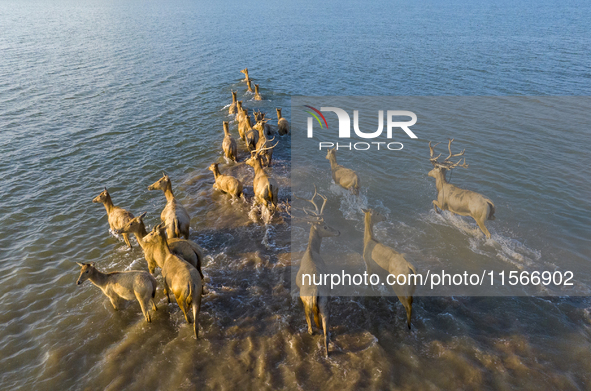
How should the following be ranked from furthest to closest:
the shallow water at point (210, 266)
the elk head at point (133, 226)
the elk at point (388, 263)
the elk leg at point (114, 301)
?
the elk head at point (133, 226), the elk leg at point (114, 301), the elk at point (388, 263), the shallow water at point (210, 266)

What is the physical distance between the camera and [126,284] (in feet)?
28.0

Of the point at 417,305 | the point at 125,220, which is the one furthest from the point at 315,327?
the point at 125,220

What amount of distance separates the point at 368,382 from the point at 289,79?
28727 millimetres

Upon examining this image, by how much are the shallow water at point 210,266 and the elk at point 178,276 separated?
2.40 ft

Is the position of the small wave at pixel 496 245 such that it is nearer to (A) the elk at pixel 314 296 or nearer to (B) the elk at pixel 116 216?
(A) the elk at pixel 314 296

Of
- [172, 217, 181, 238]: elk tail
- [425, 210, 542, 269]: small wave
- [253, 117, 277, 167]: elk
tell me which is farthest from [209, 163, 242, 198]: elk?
[425, 210, 542, 269]: small wave

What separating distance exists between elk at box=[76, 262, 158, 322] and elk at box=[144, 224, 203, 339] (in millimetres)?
478

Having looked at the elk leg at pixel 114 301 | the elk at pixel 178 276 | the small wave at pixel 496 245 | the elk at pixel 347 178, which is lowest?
the small wave at pixel 496 245

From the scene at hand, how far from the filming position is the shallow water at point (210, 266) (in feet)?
24.7

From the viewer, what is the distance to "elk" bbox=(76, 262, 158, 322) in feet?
27.7

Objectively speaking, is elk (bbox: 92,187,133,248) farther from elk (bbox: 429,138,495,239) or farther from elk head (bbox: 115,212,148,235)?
elk (bbox: 429,138,495,239)

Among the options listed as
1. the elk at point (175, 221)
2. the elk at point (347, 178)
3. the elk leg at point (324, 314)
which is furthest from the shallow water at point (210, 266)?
the elk at point (175, 221)

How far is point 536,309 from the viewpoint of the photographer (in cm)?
907

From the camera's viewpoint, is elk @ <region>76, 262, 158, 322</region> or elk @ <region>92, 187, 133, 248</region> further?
elk @ <region>92, 187, 133, 248</region>
